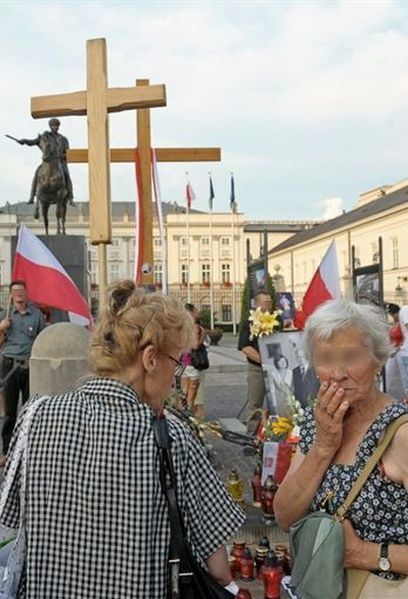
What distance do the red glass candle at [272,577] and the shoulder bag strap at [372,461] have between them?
68.3 inches

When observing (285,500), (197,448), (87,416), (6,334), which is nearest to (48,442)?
(87,416)

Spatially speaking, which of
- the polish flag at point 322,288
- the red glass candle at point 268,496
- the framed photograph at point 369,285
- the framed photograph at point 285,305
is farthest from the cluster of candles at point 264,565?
the framed photograph at point 369,285

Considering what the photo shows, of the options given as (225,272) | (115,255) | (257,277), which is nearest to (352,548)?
(257,277)

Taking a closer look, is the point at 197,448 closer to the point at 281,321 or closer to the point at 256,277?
the point at 281,321

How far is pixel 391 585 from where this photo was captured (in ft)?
6.89

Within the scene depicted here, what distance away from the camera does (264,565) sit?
3.82 m

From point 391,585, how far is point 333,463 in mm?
371

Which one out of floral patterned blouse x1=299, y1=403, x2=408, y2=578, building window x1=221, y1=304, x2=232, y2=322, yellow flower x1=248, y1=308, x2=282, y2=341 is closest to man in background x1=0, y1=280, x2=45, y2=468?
yellow flower x1=248, y1=308, x2=282, y2=341

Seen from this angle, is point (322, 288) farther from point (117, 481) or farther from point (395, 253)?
point (395, 253)

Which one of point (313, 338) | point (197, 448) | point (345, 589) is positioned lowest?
point (345, 589)

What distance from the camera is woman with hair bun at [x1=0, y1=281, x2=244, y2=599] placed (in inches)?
71.9

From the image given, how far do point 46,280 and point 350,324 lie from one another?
414 cm

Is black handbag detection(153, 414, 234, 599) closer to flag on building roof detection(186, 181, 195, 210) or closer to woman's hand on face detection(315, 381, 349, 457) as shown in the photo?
woman's hand on face detection(315, 381, 349, 457)

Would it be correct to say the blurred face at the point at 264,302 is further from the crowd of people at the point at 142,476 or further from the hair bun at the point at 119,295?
the hair bun at the point at 119,295
